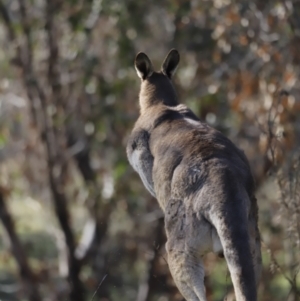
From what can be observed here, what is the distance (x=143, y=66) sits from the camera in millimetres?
7359

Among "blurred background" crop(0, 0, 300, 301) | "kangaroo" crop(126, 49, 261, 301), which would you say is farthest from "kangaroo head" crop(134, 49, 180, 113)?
"blurred background" crop(0, 0, 300, 301)

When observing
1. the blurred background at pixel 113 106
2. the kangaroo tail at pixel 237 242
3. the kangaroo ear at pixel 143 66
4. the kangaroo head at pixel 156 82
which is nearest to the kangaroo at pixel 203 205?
the kangaroo tail at pixel 237 242

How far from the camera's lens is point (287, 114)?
9719 mm

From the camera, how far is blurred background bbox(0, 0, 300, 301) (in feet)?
33.5

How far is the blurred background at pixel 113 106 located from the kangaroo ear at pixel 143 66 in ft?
6.00

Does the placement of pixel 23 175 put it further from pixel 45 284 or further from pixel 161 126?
pixel 161 126

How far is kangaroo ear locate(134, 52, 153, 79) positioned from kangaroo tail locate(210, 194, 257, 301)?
2.42 metres

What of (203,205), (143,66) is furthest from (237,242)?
(143,66)

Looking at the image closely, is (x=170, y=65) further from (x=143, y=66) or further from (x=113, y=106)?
(x=113, y=106)

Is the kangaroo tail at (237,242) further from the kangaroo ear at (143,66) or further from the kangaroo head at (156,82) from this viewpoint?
the kangaroo ear at (143,66)

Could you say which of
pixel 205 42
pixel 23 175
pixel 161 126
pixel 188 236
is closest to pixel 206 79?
pixel 205 42

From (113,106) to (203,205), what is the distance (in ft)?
19.4

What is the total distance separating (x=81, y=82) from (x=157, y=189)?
5480 millimetres

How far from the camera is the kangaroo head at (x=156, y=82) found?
7145mm
